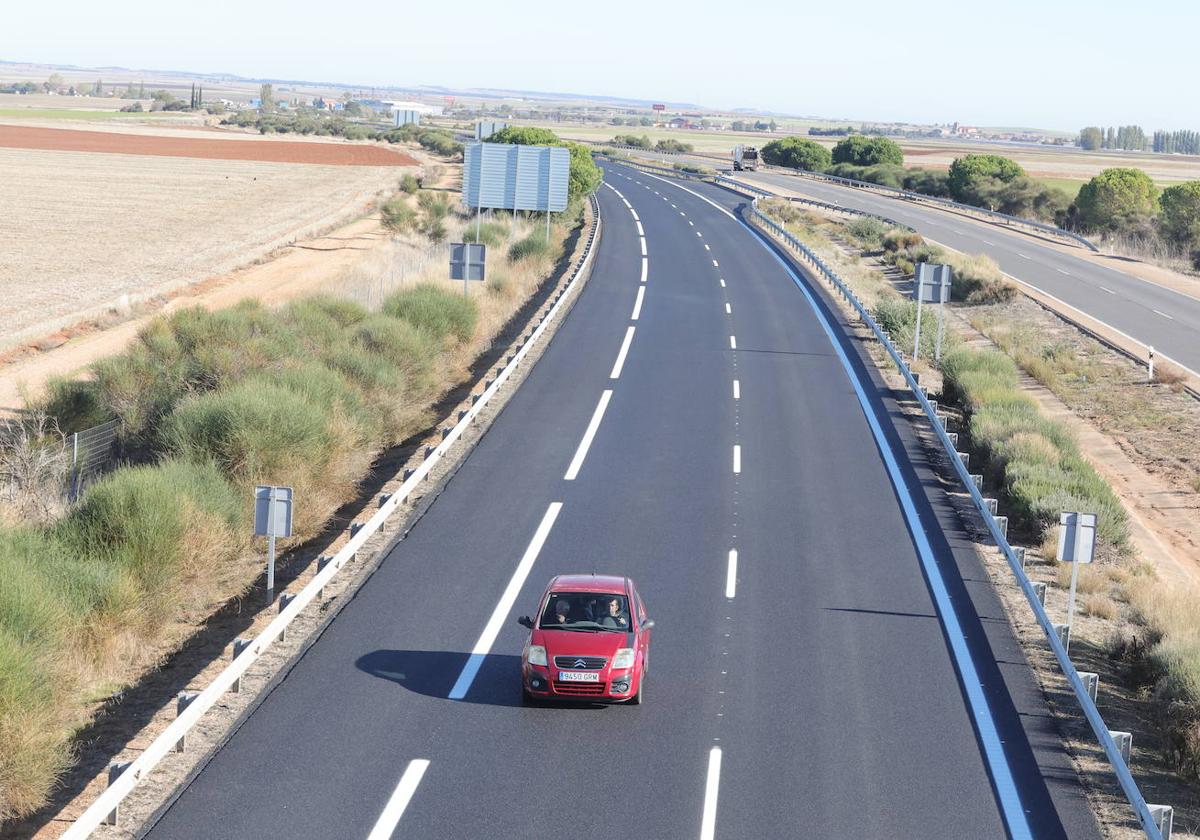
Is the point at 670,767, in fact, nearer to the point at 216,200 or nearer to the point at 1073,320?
the point at 1073,320

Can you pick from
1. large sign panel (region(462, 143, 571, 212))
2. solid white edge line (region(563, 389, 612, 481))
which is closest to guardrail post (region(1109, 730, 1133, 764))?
solid white edge line (region(563, 389, 612, 481))

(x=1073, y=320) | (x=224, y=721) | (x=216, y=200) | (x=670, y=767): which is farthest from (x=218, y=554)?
(x=216, y=200)

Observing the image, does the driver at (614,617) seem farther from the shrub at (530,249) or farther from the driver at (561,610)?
the shrub at (530,249)

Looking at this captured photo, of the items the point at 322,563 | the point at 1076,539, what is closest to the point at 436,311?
the point at 322,563

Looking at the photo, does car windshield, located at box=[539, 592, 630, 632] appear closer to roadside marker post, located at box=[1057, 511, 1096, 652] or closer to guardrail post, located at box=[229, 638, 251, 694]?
guardrail post, located at box=[229, 638, 251, 694]

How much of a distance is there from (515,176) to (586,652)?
37300 millimetres

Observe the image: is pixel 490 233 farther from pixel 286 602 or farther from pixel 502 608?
pixel 286 602

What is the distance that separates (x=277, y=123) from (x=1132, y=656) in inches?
7141

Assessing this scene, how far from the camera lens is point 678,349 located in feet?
115

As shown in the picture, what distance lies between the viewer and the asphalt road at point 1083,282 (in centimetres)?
4328

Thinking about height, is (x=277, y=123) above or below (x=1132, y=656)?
above

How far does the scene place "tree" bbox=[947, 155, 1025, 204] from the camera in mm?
97938

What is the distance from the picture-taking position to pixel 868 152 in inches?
4966

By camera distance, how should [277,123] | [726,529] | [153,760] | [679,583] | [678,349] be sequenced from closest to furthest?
[153,760] → [679,583] → [726,529] → [678,349] → [277,123]
